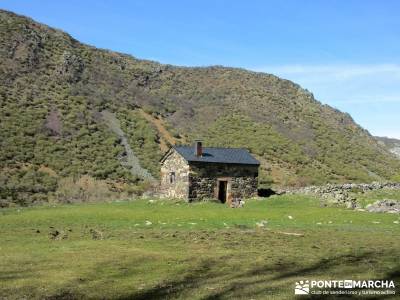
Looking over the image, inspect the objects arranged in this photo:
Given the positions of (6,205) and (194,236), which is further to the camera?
(6,205)

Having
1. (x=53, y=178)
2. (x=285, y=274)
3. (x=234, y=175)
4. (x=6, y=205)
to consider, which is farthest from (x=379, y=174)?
(x=285, y=274)

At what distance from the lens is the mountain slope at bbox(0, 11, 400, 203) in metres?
52.2

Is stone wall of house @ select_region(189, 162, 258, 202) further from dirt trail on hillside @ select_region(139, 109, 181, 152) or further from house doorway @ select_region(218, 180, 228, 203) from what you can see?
dirt trail on hillside @ select_region(139, 109, 181, 152)

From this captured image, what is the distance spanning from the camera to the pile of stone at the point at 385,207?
1149 inches

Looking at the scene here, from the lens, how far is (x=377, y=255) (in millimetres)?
14383

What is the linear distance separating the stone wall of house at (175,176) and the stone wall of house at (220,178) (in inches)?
25.0

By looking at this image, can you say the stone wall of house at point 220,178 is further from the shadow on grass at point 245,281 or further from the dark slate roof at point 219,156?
the shadow on grass at point 245,281

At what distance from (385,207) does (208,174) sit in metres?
13.6

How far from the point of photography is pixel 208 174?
1523 inches

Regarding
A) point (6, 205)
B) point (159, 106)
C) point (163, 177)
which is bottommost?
point (6, 205)

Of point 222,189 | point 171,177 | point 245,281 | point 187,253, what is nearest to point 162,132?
point 171,177

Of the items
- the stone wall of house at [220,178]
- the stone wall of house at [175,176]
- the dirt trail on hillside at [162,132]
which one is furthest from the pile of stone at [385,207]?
Result: the dirt trail on hillside at [162,132]

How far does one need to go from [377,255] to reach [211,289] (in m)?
6.28

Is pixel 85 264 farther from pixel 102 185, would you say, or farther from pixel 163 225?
pixel 102 185
